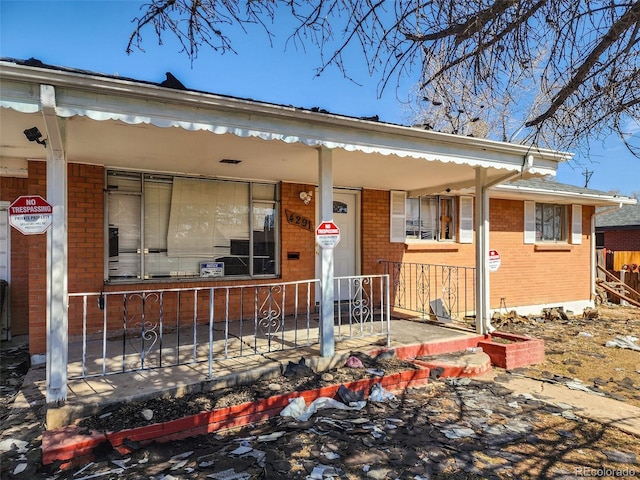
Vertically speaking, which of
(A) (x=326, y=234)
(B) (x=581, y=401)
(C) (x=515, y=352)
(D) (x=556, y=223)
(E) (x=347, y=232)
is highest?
(D) (x=556, y=223)

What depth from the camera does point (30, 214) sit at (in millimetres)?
3402

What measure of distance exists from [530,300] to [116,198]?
981 centimetres

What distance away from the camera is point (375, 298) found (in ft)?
27.5

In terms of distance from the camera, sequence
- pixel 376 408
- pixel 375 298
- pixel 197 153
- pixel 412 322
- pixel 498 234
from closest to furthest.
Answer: pixel 376 408, pixel 197 153, pixel 412 322, pixel 375 298, pixel 498 234

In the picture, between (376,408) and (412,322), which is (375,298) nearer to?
(412,322)

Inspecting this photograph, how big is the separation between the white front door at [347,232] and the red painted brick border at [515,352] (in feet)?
9.66

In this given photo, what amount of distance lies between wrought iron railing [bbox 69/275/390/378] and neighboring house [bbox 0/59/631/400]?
0.18m

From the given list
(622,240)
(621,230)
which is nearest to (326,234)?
(621,230)

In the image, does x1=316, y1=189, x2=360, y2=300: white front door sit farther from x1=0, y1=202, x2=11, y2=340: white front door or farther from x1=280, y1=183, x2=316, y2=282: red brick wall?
x1=0, y1=202, x2=11, y2=340: white front door

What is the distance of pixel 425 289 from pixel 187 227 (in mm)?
5179

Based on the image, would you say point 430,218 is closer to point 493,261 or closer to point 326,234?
point 493,261

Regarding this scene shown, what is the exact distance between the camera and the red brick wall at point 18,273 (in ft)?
20.8

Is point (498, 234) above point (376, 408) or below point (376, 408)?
above

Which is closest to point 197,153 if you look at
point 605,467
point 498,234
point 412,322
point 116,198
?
point 116,198
